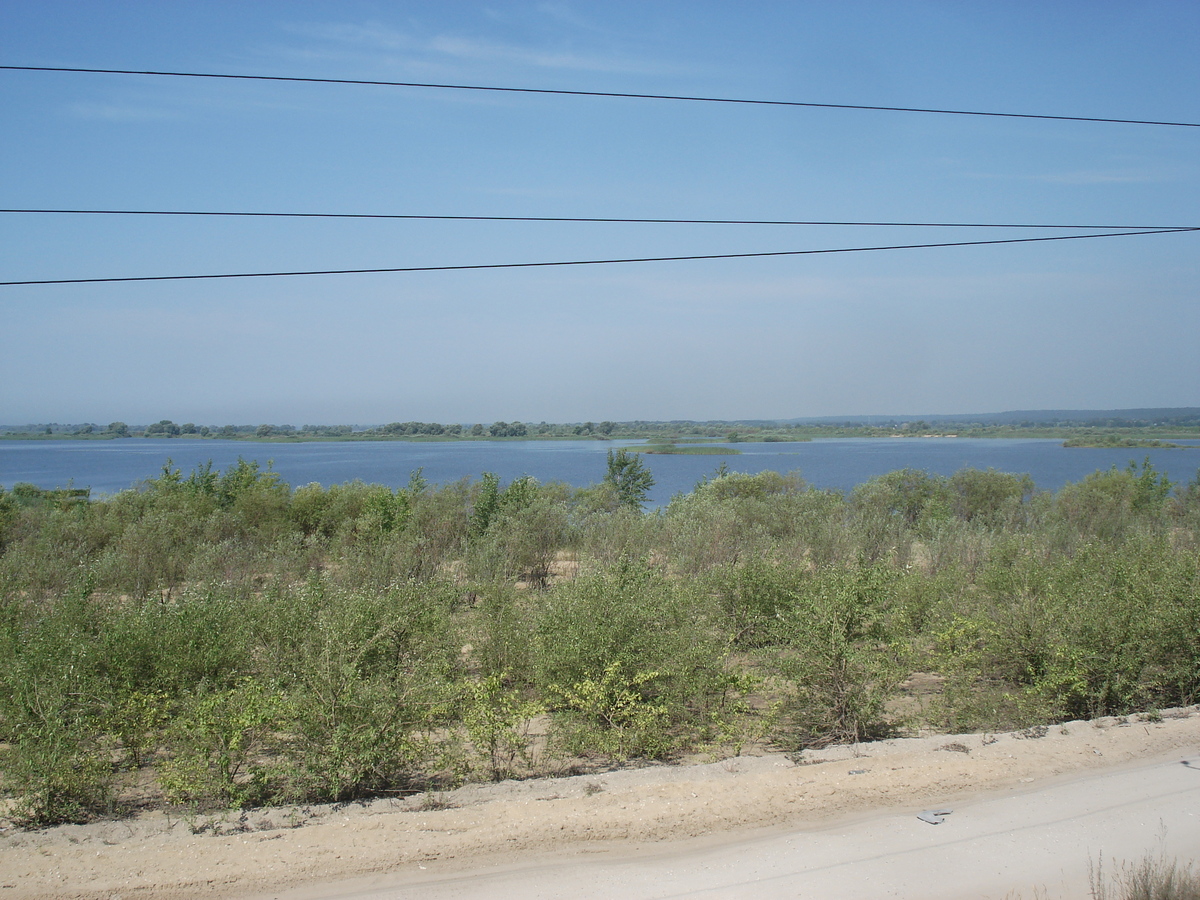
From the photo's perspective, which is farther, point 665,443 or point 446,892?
point 665,443

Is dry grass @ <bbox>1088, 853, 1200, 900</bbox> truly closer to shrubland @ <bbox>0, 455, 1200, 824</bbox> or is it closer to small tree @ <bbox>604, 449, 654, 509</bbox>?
shrubland @ <bbox>0, 455, 1200, 824</bbox>

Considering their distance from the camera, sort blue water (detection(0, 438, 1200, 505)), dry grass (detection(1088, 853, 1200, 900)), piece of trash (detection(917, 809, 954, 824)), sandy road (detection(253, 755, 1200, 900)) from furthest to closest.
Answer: blue water (detection(0, 438, 1200, 505)) < piece of trash (detection(917, 809, 954, 824)) < sandy road (detection(253, 755, 1200, 900)) < dry grass (detection(1088, 853, 1200, 900))

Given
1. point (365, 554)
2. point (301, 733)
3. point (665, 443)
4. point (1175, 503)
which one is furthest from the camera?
point (665, 443)

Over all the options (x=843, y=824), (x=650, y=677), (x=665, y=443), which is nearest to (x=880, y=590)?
(x=650, y=677)

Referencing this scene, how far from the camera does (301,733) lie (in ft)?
29.8

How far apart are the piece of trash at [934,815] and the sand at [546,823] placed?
87 millimetres

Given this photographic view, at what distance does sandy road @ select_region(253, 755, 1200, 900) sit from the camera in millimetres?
6797

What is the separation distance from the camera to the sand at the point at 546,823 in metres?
7.08

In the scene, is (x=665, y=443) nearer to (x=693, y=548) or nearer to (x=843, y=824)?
(x=693, y=548)

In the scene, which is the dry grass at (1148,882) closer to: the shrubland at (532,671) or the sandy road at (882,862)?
the sandy road at (882,862)

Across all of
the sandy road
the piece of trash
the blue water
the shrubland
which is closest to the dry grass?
the sandy road

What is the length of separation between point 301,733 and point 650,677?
4241 mm

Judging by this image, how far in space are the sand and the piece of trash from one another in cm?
9

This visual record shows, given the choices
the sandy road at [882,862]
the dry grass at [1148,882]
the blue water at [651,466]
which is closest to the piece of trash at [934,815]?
the sandy road at [882,862]
